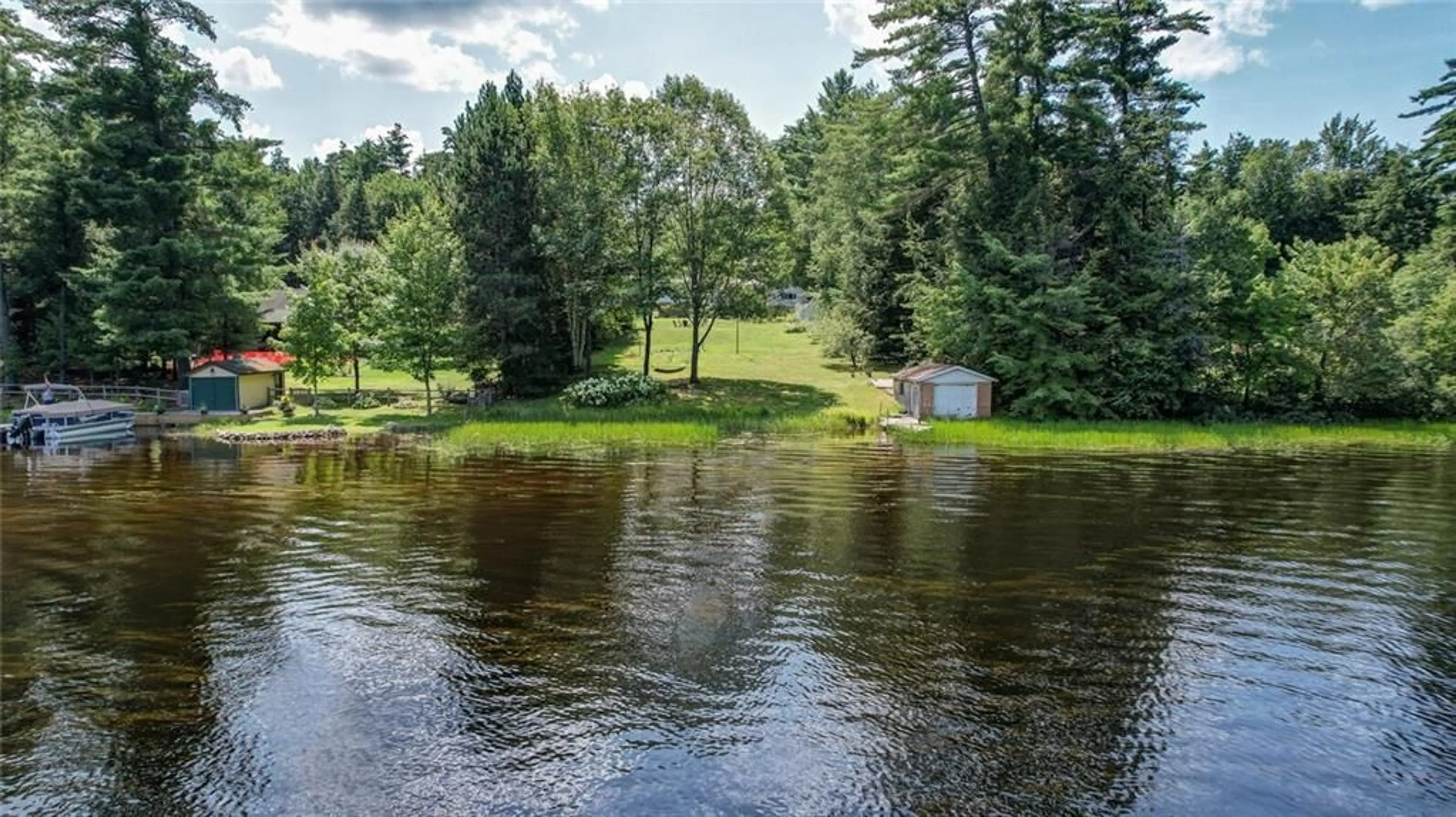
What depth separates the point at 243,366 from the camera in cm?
3700

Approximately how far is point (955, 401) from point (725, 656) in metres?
26.6

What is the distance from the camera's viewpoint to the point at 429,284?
35.7 m

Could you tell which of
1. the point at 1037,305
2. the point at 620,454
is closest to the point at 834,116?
the point at 1037,305

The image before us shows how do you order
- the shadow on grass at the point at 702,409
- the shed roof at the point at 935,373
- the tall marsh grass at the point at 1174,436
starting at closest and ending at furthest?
the tall marsh grass at the point at 1174,436 < the shadow on grass at the point at 702,409 < the shed roof at the point at 935,373

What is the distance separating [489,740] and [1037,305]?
32.3 metres

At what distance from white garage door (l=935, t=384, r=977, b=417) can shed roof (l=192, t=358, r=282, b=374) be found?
28.8 meters

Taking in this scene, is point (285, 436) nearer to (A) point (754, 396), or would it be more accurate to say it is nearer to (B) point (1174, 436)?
(A) point (754, 396)

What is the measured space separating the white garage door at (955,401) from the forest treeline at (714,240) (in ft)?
6.17

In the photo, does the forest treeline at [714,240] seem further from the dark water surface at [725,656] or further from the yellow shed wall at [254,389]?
the dark water surface at [725,656]

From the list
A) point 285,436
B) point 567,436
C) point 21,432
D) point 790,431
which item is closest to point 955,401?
point 790,431

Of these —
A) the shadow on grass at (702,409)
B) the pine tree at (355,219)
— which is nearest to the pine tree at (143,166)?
the shadow on grass at (702,409)

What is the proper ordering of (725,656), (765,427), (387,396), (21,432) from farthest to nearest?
(387,396) < (765,427) < (21,432) < (725,656)

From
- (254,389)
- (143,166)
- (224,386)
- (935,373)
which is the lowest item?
(254,389)

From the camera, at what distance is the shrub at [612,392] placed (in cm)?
3550
